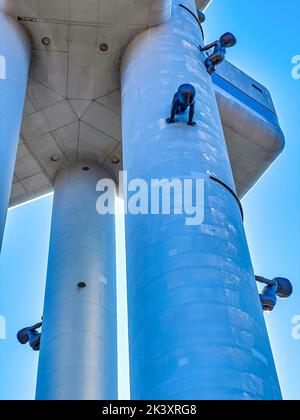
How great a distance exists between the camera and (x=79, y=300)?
1429cm

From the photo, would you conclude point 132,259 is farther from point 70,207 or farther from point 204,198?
point 70,207

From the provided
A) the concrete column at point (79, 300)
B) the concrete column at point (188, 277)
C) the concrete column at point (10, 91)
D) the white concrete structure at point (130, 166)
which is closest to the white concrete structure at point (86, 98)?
the white concrete structure at point (130, 166)

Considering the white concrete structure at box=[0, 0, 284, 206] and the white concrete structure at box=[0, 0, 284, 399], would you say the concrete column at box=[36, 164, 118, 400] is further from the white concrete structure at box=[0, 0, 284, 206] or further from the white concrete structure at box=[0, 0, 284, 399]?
the white concrete structure at box=[0, 0, 284, 206]

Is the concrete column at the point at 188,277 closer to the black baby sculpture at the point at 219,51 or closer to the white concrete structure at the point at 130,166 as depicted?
the white concrete structure at the point at 130,166

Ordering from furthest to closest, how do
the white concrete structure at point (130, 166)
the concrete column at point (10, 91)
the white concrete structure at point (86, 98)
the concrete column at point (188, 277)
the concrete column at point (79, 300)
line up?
the white concrete structure at point (86, 98) → the concrete column at point (79, 300) → the concrete column at point (10, 91) → the white concrete structure at point (130, 166) → the concrete column at point (188, 277)

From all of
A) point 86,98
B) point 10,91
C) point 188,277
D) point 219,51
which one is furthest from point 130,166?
point 86,98

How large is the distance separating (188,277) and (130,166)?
3.40 meters

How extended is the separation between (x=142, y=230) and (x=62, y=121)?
719cm

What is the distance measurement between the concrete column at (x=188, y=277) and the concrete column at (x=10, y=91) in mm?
2305

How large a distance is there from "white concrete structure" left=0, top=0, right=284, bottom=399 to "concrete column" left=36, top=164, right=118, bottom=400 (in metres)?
0.04

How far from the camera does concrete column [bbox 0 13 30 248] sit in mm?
11227

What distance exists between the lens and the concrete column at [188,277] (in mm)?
7773
